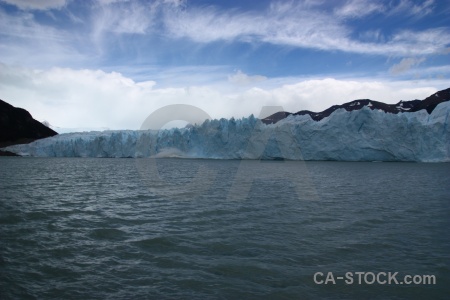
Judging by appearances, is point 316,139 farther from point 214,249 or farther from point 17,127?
point 17,127

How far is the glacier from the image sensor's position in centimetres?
4569

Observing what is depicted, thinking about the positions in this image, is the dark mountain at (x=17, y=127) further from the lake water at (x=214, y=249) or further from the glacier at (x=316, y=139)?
the lake water at (x=214, y=249)

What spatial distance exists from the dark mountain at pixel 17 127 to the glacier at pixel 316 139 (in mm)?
63622

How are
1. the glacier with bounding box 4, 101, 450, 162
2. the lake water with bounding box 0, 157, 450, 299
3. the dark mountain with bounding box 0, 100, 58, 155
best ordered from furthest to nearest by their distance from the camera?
the dark mountain with bounding box 0, 100, 58, 155
the glacier with bounding box 4, 101, 450, 162
the lake water with bounding box 0, 157, 450, 299

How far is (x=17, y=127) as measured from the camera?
11169 centimetres

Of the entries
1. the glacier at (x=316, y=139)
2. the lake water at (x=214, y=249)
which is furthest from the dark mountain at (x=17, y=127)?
the lake water at (x=214, y=249)

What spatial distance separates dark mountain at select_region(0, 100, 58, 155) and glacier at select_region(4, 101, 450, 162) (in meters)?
63.6

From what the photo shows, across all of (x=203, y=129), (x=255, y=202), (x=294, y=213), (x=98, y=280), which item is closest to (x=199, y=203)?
(x=255, y=202)

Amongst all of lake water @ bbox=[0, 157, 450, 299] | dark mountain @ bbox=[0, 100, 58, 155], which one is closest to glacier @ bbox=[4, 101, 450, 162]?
lake water @ bbox=[0, 157, 450, 299]

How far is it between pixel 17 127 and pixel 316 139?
4188 inches

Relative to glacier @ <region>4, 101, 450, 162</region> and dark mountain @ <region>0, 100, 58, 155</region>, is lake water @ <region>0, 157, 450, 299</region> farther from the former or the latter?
dark mountain @ <region>0, 100, 58, 155</region>

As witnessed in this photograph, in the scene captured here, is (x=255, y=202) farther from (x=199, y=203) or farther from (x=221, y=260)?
(x=221, y=260)

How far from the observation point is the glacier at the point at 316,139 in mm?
45688

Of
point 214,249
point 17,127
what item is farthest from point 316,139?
point 17,127
